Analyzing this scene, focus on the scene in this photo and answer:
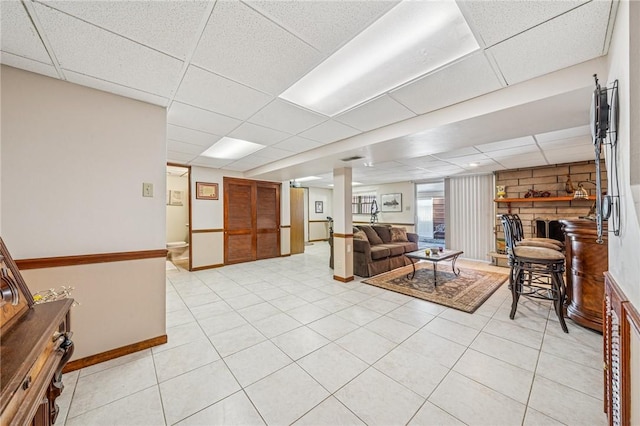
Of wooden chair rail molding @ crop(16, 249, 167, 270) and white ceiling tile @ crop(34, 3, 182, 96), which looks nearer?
white ceiling tile @ crop(34, 3, 182, 96)

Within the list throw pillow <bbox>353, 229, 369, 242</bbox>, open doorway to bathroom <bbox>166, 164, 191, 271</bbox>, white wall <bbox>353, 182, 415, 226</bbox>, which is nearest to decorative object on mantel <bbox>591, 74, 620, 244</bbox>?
throw pillow <bbox>353, 229, 369, 242</bbox>

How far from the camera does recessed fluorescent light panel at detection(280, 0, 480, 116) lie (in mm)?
1346

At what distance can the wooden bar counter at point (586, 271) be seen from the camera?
7.70 ft

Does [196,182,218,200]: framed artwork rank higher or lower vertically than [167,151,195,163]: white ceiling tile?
lower

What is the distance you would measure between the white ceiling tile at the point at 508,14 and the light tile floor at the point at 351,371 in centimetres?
233

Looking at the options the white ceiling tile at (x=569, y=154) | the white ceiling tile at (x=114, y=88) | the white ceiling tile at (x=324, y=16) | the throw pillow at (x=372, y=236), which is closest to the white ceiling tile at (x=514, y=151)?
the white ceiling tile at (x=569, y=154)

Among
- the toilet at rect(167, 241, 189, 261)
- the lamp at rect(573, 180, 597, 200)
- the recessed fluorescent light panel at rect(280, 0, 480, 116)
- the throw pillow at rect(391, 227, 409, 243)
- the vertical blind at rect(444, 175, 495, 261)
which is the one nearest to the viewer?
the recessed fluorescent light panel at rect(280, 0, 480, 116)

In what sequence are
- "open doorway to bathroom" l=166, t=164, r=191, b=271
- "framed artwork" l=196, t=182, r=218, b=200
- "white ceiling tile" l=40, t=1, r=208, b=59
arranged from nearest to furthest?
"white ceiling tile" l=40, t=1, r=208, b=59 → "framed artwork" l=196, t=182, r=218, b=200 → "open doorway to bathroom" l=166, t=164, r=191, b=271

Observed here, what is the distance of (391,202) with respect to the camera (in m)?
8.36

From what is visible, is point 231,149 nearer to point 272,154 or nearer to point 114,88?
point 272,154

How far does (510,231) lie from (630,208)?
222 cm

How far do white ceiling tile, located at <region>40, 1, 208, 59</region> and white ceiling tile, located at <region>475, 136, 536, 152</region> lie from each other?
3.89 metres

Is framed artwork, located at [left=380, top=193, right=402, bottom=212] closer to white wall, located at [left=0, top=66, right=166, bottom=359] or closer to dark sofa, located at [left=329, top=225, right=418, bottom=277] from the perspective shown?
dark sofa, located at [left=329, top=225, right=418, bottom=277]

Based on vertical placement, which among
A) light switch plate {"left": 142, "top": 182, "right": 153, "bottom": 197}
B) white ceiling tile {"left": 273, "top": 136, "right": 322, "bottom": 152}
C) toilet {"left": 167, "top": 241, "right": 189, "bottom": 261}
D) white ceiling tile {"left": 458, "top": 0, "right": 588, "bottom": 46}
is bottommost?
toilet {"left": 167, "top": 241, "right": 189, "bottom": 261}
